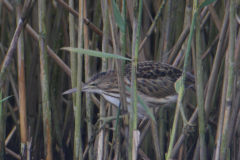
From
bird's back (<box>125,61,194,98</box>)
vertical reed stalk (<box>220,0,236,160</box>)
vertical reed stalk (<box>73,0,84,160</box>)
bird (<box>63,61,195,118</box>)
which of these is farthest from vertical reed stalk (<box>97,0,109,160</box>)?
vertical reed stalk (<box>220,0,236,160</box>)

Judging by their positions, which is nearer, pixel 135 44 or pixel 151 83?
pixel 135 44

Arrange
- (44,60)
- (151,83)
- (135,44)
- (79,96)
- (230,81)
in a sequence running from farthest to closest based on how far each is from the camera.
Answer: (151,83)
(44,60)
(79,96)
(230,81)
(135,44)

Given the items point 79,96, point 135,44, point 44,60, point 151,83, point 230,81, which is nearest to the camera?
point 135,44

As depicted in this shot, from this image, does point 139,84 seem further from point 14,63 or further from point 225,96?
point 14,63

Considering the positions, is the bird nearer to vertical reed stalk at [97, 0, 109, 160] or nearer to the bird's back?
the bird's back

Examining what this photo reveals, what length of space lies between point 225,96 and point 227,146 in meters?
0.20

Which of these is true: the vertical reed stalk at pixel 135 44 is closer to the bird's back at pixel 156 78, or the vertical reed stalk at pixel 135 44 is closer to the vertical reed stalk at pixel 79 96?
the vertical reed stalk at pixel 79 96

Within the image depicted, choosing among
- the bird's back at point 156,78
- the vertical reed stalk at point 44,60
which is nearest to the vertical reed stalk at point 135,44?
the vertical reed stalk at point 44,60

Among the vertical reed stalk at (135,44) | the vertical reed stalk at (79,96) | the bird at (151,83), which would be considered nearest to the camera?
the vertical reed stalk at (135,44)

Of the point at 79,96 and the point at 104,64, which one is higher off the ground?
the point at 104,64

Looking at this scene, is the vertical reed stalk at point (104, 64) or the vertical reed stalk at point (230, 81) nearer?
the vertical reed stalk at point (230, 81)

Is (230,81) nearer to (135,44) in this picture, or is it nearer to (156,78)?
(135,44)

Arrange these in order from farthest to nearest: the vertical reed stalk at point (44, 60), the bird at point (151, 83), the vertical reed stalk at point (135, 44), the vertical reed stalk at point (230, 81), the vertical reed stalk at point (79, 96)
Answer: the bird at point (151, 83)
the vertical reed stalk at point (44, 60)
the vertical reed stalk at point (79, 96)
the vertical reed stalk at point (230, 81)
the vertical reed stalk at point (135, 44)

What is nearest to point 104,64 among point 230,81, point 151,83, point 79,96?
point 79,96
